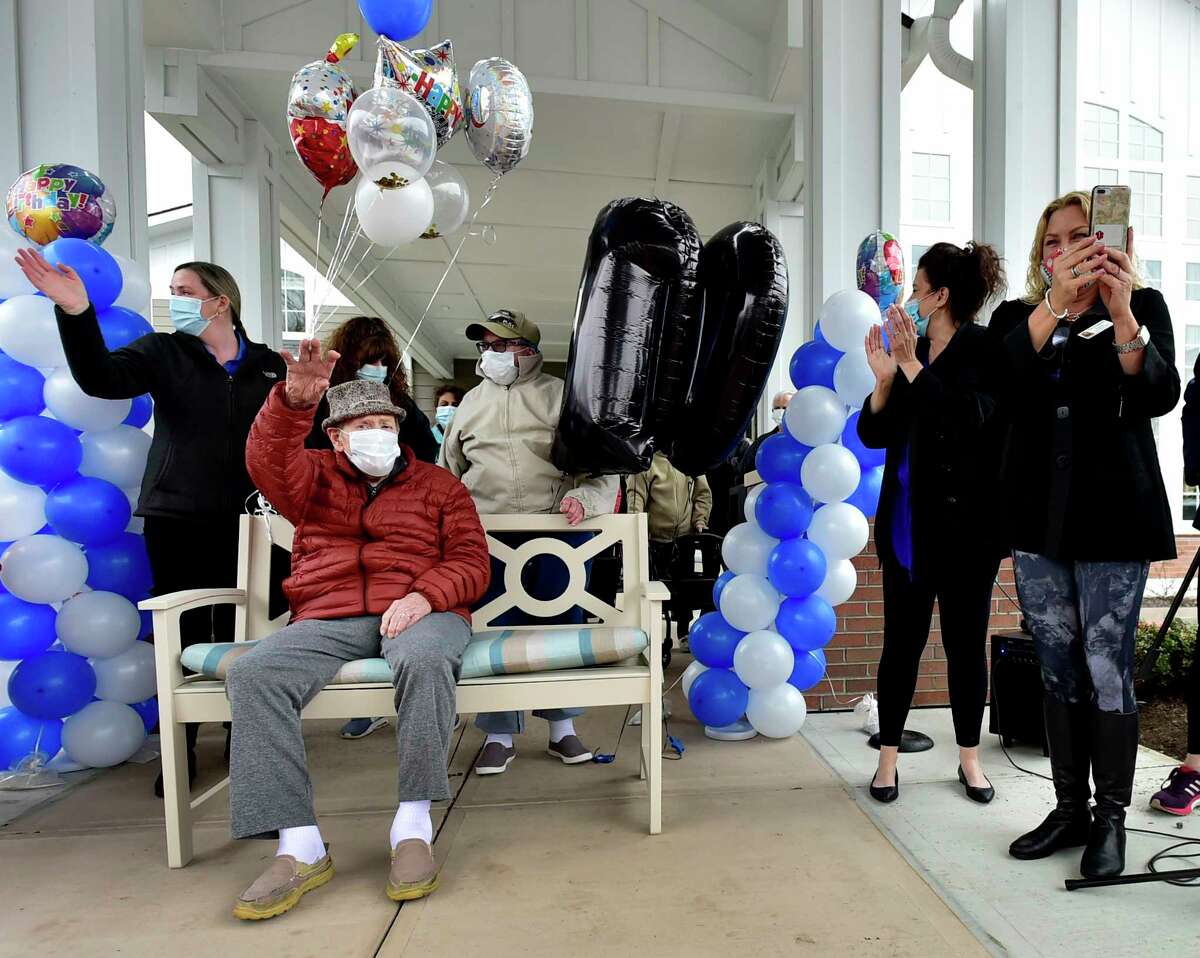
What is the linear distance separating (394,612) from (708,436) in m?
1.19

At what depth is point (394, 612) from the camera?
6.92 feet

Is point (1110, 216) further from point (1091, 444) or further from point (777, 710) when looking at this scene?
point (777, 710)

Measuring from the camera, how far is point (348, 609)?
2.21m

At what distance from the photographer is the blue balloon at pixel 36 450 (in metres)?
2.48

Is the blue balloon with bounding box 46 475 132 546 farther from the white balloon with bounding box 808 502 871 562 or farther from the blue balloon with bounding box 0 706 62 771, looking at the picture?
the white balloon with bounding box 808 502 871 562

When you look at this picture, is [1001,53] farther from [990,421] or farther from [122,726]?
[122,726]

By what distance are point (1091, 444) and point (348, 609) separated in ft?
6.59

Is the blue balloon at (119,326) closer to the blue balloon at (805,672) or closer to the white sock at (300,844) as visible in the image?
the white sock at (300,844)

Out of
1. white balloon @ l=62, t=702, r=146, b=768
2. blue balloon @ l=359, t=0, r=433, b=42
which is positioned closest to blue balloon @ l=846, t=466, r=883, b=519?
blue balloon @ l=359, t=0, r=433, b=42

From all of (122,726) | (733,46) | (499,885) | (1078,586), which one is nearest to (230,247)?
(733,46)

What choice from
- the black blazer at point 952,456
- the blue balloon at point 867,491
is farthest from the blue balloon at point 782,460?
the black blazer at point 952,456

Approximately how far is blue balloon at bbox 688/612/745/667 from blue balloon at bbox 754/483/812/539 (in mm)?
403

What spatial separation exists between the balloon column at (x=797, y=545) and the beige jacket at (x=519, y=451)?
0.63m

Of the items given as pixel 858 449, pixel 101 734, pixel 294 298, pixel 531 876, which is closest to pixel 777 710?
pixel 858 449
